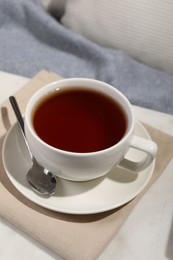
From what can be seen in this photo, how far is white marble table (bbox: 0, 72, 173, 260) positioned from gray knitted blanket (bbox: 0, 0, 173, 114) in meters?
0.26

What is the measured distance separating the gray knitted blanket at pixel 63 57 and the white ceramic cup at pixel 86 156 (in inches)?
11.4

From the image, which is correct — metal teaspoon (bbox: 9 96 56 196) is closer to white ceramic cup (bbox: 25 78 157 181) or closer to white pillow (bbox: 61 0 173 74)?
white ceramic cup (bbox: 25 78 157 181)

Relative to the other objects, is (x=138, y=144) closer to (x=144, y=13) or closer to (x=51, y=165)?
(x=51, y=165)

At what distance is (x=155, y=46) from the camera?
2.62 ft

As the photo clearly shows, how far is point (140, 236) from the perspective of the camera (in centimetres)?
49

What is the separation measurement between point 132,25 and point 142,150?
0.42 meters

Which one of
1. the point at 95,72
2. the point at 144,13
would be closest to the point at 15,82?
the point at 95,72

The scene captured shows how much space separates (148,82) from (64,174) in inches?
16.3

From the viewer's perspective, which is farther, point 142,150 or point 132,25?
point 132,25

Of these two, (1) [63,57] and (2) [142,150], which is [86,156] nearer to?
(2) [142,150]

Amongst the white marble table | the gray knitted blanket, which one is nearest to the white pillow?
the gray knitted blanket

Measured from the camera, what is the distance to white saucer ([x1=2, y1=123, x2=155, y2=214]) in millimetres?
453

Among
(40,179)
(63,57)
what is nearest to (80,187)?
(40,179)

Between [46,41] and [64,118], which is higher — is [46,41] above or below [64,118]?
Result: below
